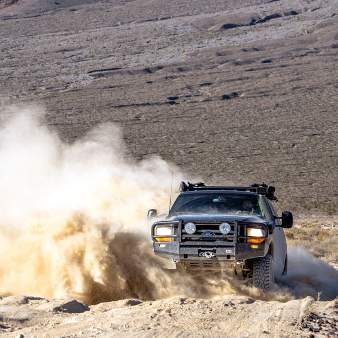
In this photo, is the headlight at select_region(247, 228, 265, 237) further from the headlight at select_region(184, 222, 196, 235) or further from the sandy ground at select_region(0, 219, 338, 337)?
the sandy ground at select_region(0, 219, 338, 337)

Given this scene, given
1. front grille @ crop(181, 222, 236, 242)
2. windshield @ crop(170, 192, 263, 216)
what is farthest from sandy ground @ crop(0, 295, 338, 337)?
windshield @ crop(170, 192, 263, 216)

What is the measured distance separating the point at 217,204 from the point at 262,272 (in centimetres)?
137

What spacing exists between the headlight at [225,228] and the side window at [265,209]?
1047 millimetres

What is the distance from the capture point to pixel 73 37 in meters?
101

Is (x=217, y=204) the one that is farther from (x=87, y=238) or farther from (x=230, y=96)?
(x=230, y=96)

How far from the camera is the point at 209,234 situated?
11305 mm

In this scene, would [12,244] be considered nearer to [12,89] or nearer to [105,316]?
[105,316]

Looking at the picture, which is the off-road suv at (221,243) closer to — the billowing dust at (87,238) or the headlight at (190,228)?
the headlight at (190,228)

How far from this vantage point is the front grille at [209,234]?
11.3 meters

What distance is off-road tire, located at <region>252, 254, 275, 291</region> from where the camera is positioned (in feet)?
37.3

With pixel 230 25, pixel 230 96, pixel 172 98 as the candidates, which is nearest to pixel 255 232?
pixel 172 98

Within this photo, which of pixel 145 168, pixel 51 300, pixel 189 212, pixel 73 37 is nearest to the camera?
pixel 51 300

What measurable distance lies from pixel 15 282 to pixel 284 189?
104 feet

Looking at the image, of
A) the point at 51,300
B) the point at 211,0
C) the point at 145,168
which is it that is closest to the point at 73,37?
the point at 211,0
